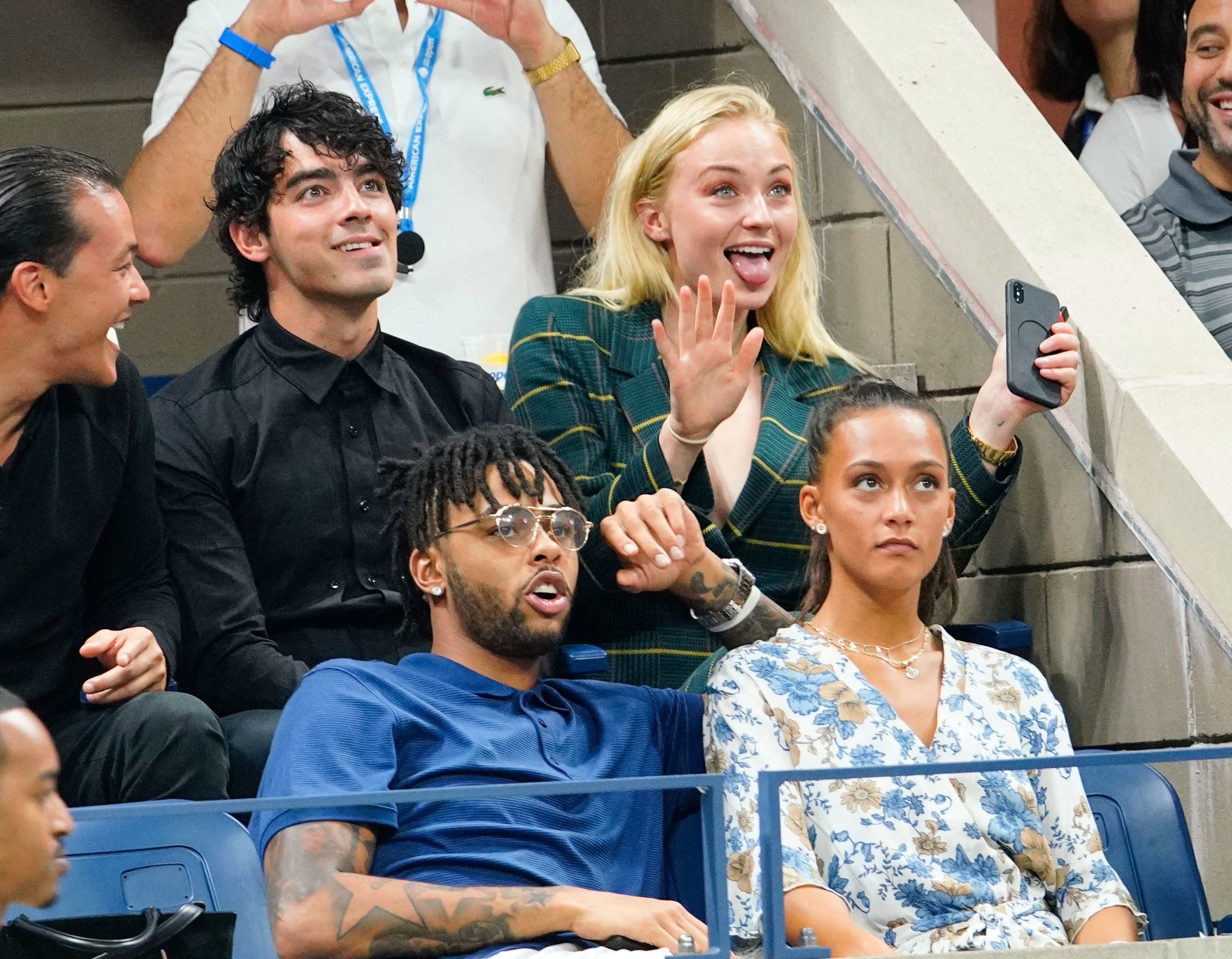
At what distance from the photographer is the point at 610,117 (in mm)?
3395

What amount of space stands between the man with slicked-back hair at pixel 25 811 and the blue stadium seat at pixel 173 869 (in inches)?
18.5

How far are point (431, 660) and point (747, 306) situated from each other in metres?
0.93

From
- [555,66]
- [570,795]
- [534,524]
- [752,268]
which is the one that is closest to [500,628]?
[534,524]

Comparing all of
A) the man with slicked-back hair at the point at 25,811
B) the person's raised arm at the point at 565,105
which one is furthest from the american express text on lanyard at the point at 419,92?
the man with slicked-back hair at the point at 25,811

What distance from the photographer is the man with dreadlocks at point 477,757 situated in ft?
6.14

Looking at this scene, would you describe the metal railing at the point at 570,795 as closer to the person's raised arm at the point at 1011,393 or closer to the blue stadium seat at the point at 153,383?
the person's raised arm at the point at 1011,393

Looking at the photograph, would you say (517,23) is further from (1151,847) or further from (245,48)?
(1151,847)

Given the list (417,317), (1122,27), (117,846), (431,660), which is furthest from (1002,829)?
(1122,27)

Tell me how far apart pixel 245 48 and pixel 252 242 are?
0.56 metres

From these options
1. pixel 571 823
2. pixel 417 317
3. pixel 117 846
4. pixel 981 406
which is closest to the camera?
pixel 117 846

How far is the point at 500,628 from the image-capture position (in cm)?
226

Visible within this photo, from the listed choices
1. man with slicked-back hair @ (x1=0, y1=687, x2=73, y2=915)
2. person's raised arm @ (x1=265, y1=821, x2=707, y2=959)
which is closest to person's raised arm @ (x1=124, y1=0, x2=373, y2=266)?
person's raised arm @ (x1=265, y1=821, x2=707, y2=959)

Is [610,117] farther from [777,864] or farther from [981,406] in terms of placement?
[777,864]

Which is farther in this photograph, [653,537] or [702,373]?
[702,373]
